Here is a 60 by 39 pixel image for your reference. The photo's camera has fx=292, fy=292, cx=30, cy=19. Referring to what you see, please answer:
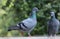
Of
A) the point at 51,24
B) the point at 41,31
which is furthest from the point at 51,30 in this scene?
the point at 41,31

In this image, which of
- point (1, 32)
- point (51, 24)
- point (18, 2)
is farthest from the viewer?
point (18, 2)

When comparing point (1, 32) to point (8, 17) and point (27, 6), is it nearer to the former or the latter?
point (8, 17)

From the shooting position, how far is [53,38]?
392cm

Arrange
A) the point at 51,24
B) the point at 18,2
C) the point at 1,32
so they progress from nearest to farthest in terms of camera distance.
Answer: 1. the point at 51,24
2. the point at 1,32
3. the point at 18,2

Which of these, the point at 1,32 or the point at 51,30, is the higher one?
the point at 51,30

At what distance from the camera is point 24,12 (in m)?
5.95

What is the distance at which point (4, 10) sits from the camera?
19.0ft

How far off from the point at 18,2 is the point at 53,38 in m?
2.28

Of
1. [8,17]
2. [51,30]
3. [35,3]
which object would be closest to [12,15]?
[8,17]

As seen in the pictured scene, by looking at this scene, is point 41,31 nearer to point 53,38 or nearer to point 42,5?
point 42,5

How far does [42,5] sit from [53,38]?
2074 millimetres

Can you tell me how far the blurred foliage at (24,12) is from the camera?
18.8ft

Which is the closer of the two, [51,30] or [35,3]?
[51,30]

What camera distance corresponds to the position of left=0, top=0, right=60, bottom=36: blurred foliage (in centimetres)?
572
